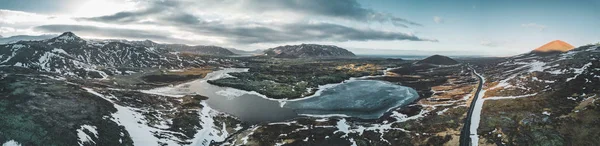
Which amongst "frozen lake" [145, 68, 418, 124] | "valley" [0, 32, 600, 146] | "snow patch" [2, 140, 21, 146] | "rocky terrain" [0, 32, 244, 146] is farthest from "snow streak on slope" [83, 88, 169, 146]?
"frozen lake" [145, 68, 418, 124]

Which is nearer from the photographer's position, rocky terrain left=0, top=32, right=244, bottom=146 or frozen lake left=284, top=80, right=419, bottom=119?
rocky terrain left=0, top=32, right=244, bottom=146

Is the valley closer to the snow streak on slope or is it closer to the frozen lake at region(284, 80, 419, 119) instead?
the snow streak on slope

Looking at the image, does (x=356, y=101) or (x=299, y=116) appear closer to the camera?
(x=299, y=116)

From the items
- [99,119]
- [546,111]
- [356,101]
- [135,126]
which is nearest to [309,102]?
[356,101]

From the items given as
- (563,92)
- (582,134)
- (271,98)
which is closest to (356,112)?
(271,98)

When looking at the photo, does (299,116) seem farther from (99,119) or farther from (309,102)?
(99,119)

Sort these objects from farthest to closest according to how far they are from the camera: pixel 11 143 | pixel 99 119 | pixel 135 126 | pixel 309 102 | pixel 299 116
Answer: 1. pixel 309 102
2. pixel 299 116
3. pixel 135 126
4. pixel 99 119
5. pixel 11 143
